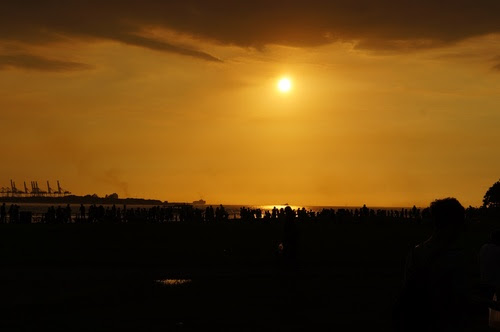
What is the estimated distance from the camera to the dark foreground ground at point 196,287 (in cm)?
1288

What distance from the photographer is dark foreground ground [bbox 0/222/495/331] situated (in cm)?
1288

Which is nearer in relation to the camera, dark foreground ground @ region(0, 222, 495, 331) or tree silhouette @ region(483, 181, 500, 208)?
dark foreground ground @ region(0, 222, 495, 331)

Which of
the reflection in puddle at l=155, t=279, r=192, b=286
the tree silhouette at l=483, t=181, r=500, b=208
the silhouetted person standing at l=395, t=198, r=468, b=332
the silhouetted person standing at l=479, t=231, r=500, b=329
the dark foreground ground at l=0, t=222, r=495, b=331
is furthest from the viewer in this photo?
the tree silhouette at l=483, t=181, r=500, b=208

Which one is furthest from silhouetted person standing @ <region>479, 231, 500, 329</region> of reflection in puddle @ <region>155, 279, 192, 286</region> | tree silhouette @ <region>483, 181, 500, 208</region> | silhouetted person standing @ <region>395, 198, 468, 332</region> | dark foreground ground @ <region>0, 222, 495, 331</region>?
tree silhouette @ <region>483, 181, 500, 208</region>

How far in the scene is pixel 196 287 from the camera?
57.8ft

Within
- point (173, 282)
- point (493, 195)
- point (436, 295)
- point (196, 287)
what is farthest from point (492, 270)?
point (493, 195)

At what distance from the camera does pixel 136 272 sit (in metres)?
20.9

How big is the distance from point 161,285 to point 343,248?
13310 mm

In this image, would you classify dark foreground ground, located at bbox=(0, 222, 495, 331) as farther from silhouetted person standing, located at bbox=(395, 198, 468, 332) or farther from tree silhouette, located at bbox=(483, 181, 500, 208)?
tree silhouette, located at bbox=(483, 181, 500, 208)

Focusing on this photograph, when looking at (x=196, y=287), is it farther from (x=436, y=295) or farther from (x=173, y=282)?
(x=436, y=295)

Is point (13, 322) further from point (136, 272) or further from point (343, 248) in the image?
point (343, 248)

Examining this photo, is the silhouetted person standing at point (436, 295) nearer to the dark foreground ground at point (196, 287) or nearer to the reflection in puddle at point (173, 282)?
the dark foreground ground at point (196, 287)

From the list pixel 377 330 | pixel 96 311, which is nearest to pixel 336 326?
pixel 377 330

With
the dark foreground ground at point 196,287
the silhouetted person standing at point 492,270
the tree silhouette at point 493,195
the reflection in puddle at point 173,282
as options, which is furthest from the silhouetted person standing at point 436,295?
the tree silhouette at point 493,195
